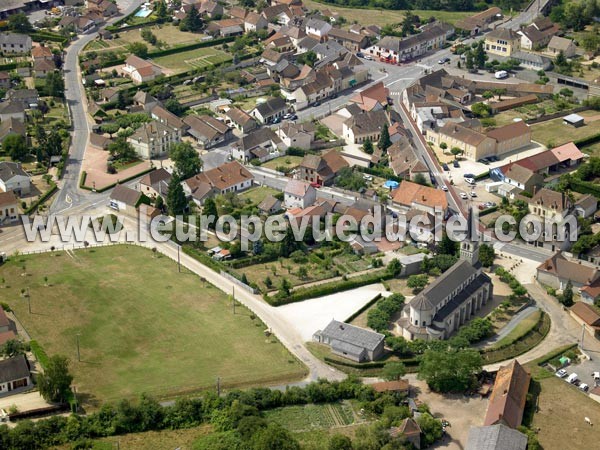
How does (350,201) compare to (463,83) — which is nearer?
(350,201)

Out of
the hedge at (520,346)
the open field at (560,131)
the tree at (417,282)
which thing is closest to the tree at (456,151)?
the open field at (560,131)

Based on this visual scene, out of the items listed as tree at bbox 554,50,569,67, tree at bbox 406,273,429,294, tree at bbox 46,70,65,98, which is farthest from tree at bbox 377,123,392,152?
tree at bbox 46,70,65,98

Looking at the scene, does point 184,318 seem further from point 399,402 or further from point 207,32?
point 207,32

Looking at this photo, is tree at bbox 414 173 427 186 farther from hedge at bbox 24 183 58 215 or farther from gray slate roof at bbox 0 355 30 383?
gray slate roof at bbox 0 355 30 383

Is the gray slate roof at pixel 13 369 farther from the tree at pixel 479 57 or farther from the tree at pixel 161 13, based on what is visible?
the tree at pixel 161 13

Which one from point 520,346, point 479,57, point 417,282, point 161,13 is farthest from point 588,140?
point 161,13

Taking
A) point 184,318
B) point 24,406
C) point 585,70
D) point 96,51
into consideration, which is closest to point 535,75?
point 585,70
